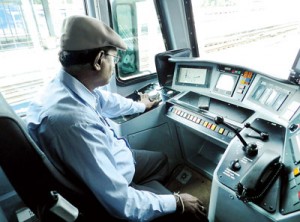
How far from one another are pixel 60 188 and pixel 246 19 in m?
1.94

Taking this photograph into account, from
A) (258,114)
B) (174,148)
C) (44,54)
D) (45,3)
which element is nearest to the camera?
(258,114)

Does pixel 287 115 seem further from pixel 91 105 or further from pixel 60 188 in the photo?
pixel 60 188

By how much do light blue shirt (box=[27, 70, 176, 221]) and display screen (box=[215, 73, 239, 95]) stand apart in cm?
89

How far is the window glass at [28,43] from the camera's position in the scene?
1.62m

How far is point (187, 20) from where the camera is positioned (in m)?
2.10

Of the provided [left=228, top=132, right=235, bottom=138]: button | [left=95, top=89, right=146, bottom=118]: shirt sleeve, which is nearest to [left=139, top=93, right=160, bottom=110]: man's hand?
[left=95, top=89, right=146, bottom=118]: shirt sleeve

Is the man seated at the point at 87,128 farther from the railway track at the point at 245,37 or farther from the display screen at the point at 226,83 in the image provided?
the railway track at the point at 245,37

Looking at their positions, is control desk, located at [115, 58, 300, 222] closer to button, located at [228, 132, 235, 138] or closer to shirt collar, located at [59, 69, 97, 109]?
button, located at [228, 132, 235, 138]

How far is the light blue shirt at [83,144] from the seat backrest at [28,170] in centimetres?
9

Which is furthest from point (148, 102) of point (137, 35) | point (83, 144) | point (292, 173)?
point (292, 173)

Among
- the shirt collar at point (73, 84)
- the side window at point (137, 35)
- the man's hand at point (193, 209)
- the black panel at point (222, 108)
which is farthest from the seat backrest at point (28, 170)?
the side window at point (137, 35)

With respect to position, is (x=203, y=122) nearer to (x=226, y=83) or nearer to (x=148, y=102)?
(x=226, y=83)

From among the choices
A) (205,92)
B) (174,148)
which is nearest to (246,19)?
(205,92)

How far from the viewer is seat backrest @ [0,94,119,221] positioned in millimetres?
676
